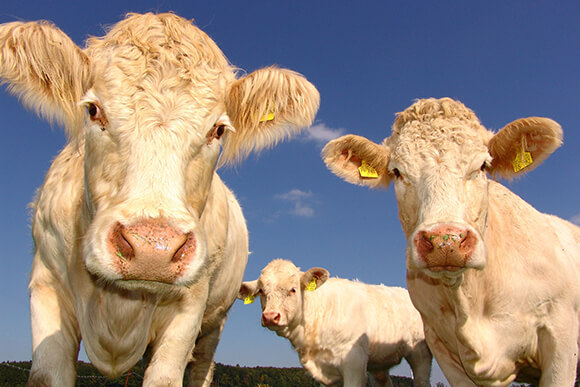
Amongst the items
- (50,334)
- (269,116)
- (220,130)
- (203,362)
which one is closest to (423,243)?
(269,116)

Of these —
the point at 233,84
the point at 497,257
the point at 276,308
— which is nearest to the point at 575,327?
the point at 497,257

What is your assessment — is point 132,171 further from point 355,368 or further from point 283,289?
point 355,368

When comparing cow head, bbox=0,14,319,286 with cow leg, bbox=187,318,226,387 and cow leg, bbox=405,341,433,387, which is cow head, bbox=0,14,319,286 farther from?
cow leg, bbox=405,341,433,387

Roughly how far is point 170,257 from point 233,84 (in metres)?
1.68

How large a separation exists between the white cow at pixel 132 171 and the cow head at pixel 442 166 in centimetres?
119

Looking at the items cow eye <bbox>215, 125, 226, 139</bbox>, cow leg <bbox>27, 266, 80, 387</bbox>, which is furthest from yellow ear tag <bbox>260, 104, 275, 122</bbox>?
cow leg <bbox>27, 266, 80, 387</bbox>

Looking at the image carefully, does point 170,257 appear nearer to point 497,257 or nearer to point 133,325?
point 133,325

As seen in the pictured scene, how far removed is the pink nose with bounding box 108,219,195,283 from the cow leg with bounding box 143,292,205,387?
1.10m

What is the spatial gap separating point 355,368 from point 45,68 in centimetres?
734

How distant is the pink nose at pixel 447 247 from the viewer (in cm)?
349

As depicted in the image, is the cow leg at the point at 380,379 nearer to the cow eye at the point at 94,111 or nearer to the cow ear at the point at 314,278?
the cow ear at the point at 314,278

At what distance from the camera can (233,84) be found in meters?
3.69

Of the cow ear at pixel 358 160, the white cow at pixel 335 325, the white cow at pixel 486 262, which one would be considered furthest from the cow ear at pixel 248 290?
the white cow at pixel 486 262

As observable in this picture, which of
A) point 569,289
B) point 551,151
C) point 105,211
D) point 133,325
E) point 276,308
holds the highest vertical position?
point 551,151
